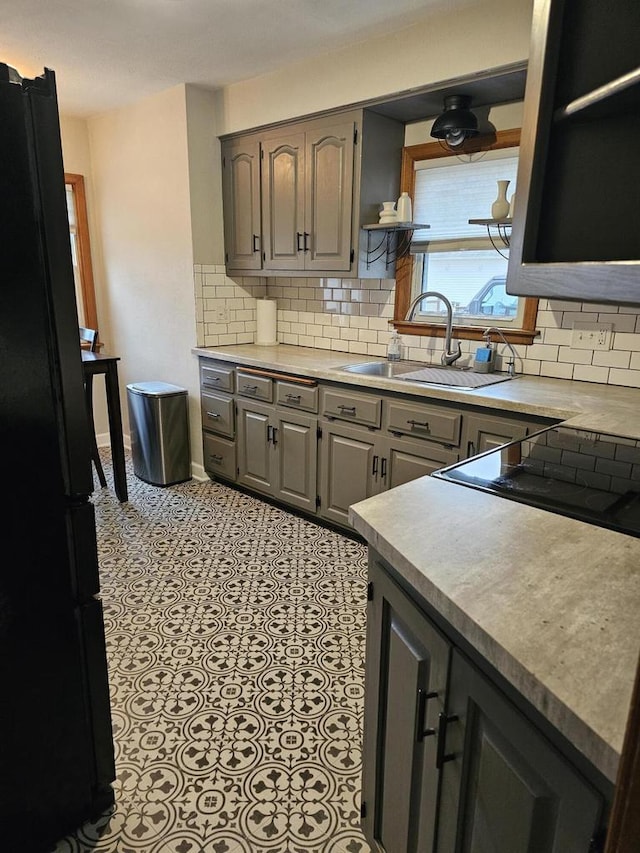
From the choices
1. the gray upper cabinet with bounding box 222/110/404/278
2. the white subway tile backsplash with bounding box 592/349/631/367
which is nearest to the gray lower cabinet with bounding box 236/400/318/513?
the gray upper cabinet with bounding box 222/110/404/278

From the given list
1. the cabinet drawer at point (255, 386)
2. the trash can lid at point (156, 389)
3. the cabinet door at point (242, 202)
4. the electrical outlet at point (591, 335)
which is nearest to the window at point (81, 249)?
the trash can lid at point (156, 389)

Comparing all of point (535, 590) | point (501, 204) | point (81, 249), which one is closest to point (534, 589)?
point (535, 590)

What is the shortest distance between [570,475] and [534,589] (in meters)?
0.63

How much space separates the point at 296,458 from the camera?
11.1 feet

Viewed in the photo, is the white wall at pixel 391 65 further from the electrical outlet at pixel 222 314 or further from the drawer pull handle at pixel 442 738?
the drawer pull handle at pixel 442 738

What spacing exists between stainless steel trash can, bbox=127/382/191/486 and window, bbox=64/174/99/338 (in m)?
1.15

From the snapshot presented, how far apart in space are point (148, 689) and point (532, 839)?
5.37 ft

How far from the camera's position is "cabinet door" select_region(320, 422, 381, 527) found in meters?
2.98

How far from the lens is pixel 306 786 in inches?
65.7

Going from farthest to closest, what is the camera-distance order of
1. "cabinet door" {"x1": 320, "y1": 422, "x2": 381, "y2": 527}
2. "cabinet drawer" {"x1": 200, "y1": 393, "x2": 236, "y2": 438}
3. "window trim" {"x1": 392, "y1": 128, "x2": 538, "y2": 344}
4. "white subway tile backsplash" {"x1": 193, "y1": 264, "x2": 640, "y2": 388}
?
1. "cabinet drawer" {"x1": 200, "y1": 393, "x2": 236, "y2": 438}
2. "cabinet door" {"x1": 320, "y1": 422, "x2": 381, "y2": 527}
3. "window trim" {"x1": 392, "y1": 128, "x2": 538, "y2": 344}
4. "white subway tile backsplash" {"x1": 193, "y1": 264, "x2": 640, "y2": 388}

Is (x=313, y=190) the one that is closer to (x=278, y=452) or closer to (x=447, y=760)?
(x=278, y=452)

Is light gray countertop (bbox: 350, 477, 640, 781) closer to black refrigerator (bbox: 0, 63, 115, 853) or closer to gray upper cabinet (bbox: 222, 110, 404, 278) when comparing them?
black refrigerator (bbox: 0, 63, 115, 853)

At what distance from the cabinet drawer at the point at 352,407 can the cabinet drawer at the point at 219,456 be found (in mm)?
975

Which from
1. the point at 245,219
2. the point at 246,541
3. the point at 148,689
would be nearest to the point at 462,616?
the point at 148,689
